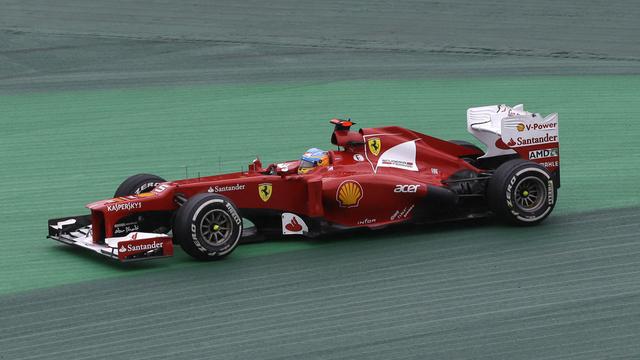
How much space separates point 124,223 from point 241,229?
1211 millimetres

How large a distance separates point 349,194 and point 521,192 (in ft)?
6.43

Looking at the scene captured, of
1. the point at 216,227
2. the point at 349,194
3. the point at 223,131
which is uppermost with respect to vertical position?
the point at 223,131

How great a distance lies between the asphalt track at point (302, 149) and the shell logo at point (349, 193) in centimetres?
50

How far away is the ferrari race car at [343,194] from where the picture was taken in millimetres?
13398

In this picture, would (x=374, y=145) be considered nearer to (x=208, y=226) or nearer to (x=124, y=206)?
(x=208, y=226)

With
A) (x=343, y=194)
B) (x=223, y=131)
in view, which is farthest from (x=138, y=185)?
(x=223, y=131)

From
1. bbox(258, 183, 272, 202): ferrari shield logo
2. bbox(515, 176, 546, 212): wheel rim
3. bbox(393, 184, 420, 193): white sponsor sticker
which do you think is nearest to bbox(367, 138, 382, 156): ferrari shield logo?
bbox(393, 184, 420, 193): white sponsor sticker

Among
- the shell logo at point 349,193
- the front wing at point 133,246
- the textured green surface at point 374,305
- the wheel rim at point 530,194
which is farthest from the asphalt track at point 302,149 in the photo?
the shell logo at point 349,193

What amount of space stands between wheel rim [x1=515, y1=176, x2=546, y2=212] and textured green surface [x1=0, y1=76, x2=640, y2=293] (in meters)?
1.10

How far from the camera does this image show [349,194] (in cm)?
1403

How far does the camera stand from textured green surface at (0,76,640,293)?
52.2ft

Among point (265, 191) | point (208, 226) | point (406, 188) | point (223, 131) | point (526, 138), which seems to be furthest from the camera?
point (223, 131)

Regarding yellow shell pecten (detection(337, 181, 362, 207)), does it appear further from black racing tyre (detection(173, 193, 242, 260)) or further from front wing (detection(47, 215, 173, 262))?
front wing (detection(47, 215, 173, 262))

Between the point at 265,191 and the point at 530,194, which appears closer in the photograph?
the point at 265,191
